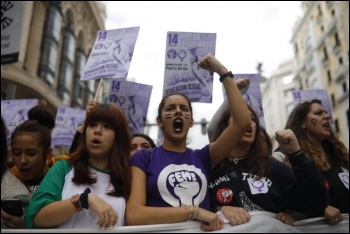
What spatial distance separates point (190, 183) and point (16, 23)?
5.33m

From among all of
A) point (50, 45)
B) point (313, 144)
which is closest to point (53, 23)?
point (50, 45)

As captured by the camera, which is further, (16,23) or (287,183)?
(16,23)

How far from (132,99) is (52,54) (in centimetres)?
2142

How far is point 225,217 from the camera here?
2223 millimetres

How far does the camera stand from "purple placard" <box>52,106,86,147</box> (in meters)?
6.93

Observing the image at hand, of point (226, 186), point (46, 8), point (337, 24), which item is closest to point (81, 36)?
point (46, 8)

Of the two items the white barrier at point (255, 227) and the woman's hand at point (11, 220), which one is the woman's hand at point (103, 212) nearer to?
the white barrier at point (255, 227)

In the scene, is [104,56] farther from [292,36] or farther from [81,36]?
[292,36]

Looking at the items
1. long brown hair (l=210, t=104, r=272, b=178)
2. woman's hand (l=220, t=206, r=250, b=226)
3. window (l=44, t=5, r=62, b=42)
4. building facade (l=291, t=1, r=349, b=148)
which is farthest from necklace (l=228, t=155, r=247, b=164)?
building facade (l=291, t=1, r=349, b=148)

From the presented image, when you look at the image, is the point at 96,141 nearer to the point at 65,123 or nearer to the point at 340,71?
the point at 65,123

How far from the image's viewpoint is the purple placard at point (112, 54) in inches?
159

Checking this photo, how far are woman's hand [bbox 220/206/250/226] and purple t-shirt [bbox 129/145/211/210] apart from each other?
0.16m

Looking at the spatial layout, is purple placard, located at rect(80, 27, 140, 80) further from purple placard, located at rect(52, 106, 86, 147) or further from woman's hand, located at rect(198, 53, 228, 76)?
purple placard, located at rect(52, 106, 86, 147)

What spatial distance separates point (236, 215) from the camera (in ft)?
7.11
